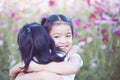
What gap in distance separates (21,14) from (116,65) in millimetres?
675

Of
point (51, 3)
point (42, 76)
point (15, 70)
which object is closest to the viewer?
point (42, 76)

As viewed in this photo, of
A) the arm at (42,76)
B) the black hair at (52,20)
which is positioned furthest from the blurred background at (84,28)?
the arm at (42,76)

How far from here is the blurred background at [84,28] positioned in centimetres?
214

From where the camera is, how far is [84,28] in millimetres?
2195

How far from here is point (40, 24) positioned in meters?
2.01

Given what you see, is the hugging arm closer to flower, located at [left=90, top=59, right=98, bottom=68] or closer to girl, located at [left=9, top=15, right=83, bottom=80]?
girl, located at [left=9, top=15, right=83, bottom=80]

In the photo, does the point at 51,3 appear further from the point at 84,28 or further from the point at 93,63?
the point at 93,63

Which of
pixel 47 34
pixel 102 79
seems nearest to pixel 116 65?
pixel 102 79

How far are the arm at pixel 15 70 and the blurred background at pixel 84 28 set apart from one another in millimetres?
58

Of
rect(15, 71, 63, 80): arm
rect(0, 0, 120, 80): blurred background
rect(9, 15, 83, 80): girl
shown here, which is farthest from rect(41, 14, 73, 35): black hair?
rect(15, 71, 63, 80): arm

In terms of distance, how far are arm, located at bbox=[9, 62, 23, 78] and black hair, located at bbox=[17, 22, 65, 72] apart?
0.07 meters

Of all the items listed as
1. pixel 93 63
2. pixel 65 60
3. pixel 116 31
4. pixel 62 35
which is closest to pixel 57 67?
pixel 65 60

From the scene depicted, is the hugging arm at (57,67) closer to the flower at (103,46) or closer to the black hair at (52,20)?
the black hair at (52,20)

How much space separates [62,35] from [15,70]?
34 centimetres
